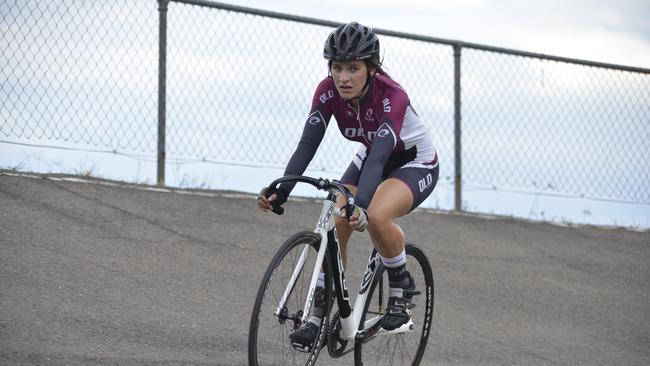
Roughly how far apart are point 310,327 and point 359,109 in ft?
4.35

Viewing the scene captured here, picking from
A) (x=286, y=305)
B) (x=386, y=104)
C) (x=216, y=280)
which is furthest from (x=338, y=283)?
(x=216, y=280)

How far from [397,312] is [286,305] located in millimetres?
1136

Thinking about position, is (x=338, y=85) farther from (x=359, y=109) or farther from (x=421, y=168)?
(x=421, y=168)

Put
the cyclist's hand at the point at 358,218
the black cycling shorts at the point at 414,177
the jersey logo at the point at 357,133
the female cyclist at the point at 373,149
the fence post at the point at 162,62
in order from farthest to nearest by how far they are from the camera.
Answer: the fence post at the point at 162,62 → the black cycling shorts at the point at 414,177 → the jersey logo at the point at 357,133 → the female cyclist at the point at 373,149 → the cyclist's hand at the point at 358,218

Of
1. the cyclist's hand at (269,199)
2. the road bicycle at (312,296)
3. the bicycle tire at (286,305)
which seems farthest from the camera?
the cyclist's hand at (269,199)

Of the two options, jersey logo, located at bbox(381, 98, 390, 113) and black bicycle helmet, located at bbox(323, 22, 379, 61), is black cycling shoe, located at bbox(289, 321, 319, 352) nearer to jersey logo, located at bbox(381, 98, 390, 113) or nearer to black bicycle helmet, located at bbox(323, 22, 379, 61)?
jersey logo, located at bbox(381, 98, 390, 113)

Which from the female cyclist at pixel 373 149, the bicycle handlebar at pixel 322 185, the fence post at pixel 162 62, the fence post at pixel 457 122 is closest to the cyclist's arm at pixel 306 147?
the female cyclist at pixel 373 149

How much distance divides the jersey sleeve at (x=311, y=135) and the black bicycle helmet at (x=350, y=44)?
0.24m

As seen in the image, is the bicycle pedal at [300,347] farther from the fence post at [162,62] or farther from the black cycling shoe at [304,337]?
the fence post at [162,62]

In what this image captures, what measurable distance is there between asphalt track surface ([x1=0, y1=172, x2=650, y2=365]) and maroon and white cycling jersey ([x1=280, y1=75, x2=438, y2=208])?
145cm

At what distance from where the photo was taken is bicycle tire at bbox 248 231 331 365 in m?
5.12

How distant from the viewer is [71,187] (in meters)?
9.38

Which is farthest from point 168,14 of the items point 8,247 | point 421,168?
point 421,168

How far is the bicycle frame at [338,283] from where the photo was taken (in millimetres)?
5395
